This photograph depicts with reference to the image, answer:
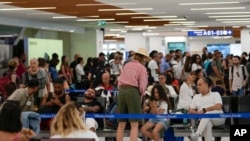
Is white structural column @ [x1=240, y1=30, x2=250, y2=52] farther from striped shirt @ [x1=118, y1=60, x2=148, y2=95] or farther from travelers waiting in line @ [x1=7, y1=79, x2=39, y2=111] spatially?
travelers waiting in line @ [x1=7, y1=79, x2=39, y2=111]

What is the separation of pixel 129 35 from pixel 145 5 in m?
20.6

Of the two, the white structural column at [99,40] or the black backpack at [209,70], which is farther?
the white structural column at [99,40]

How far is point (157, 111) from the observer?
10789 millimetres

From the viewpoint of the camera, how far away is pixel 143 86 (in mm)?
10344

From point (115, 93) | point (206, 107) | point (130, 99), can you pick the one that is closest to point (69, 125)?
point (130, 99)

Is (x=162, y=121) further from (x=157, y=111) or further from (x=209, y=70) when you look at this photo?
(x=209, y=70)

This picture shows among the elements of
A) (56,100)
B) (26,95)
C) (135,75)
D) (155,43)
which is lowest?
(56,100)

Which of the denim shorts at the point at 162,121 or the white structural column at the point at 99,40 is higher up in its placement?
the white structural column at the point at 99,40

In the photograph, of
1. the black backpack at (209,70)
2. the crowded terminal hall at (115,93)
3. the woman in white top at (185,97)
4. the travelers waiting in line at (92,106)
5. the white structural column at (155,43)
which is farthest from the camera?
the white structural column at (155,43)

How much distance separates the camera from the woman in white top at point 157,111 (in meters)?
10.6

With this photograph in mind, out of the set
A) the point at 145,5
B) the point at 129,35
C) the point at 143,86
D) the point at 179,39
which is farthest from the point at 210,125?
the point at 179,39

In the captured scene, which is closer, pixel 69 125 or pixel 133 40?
pixel 69 125

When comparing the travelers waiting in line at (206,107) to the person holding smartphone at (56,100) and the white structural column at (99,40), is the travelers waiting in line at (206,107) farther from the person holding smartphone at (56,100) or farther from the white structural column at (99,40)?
the white structural column at (99,40)

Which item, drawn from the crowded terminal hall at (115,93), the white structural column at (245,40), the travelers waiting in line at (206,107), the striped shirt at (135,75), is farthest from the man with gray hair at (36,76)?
the white structural column at (245,40)
